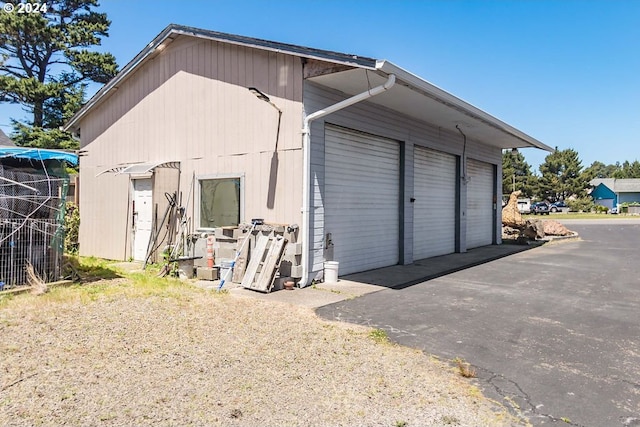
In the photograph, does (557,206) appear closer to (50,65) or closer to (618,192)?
(618,192)

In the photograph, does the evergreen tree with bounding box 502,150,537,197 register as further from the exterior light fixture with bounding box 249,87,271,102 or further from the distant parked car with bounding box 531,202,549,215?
the exterior light fixture with bounding box 249,87,271,102

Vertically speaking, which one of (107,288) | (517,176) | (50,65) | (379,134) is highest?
(50,65)


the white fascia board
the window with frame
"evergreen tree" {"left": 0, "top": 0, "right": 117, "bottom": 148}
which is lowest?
the window with frame

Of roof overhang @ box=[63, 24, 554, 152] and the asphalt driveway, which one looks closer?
the asphalt driveway

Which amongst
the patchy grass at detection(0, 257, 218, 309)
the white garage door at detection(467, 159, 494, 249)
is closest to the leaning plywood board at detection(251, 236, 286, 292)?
the patchy grass at detection(0, 257, 218, 309)

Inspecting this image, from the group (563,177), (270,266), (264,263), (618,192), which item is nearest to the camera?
(270,266)

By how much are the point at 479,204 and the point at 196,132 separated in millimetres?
10050

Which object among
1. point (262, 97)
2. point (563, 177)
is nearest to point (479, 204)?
point (262, 97)

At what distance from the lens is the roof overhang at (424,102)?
6570mm

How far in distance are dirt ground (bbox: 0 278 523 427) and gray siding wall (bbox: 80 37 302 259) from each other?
3178 millimetres

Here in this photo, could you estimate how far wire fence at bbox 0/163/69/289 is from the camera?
605 cm

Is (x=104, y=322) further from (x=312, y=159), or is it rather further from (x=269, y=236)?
(x=312, y=159)

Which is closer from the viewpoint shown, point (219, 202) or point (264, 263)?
point (264, 263)

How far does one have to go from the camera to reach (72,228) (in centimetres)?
1130
